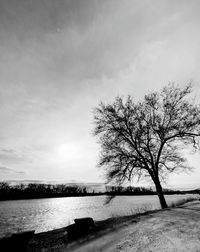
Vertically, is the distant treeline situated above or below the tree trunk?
above

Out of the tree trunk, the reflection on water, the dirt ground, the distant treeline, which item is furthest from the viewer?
the distant treeline

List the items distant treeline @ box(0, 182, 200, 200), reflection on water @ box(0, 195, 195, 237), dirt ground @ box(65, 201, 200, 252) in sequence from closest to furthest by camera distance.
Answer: dirt ground @ box(65, 201, 200, 252)
reflection on water @ box(0, 195, 195, 237)
distant treeline @ box(0, 182, 200, 200)

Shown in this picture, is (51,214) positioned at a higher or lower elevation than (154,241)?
lower

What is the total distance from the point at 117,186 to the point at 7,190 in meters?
154

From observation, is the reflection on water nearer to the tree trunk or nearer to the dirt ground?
the tree trunk

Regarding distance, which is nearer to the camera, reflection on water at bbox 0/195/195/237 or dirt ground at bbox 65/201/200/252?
Answer: dirt ground at bbox 65/201/200/252

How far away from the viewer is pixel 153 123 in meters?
13.8

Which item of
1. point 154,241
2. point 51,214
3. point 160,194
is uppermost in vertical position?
point 160,194

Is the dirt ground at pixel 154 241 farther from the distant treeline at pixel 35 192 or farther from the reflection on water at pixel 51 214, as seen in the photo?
the distant treeline at pixel 35 192

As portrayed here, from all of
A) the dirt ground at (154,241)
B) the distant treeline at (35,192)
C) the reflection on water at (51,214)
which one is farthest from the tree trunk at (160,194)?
the distant treeline at (35,192)

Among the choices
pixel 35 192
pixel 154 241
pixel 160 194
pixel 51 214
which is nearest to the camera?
pixel 154 241

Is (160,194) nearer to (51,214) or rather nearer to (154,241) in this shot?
(154,241)

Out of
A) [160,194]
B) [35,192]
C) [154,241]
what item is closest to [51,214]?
[160,194]

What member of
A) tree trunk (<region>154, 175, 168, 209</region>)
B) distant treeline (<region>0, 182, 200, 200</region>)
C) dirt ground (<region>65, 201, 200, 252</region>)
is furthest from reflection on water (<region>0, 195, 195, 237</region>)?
distant treeline (<region>0, 182, 200, 200</region>)
